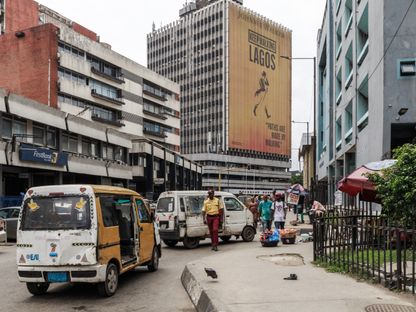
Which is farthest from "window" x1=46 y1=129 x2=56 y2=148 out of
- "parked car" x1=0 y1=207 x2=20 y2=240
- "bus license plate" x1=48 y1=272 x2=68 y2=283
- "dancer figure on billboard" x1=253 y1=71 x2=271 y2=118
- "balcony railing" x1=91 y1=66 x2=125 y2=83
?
"dancer figure on billboard" x1=253 y1=71 x2=271 y2=118

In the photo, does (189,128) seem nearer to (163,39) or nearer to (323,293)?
(163,39)

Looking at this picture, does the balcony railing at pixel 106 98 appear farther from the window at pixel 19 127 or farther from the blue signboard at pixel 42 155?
the window at pixel 19 127

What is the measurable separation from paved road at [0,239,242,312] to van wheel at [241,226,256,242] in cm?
700

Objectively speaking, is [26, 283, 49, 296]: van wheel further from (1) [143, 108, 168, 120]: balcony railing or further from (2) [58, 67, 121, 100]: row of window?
(1) [143, 108, 168, 120]: balcony railing

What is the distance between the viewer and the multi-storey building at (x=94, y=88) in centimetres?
4612

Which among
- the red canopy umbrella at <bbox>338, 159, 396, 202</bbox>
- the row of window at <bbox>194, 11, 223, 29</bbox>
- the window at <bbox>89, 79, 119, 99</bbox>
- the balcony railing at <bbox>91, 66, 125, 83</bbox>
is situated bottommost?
the red canopy umbrella at <bbox>338, 159, 396, 202</bbox>

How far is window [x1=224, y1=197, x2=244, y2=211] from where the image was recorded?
58.8 feet

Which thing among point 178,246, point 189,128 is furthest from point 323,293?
point 189,128

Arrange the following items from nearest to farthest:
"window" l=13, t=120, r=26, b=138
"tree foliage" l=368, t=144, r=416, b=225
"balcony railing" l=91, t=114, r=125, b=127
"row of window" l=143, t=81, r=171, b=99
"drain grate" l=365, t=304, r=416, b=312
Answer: "drain grate" l=365, t=304, r=416, b=312 → "tree foliage" l=368, t=144, r=416, b=225 → "window" l=13, t=120, r=26, b=138 → "balcony railing" l=91, t=114, r=125, b=127 → "row of window" l=143, t=81, r=171, b=99

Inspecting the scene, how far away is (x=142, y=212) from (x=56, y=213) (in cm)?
267

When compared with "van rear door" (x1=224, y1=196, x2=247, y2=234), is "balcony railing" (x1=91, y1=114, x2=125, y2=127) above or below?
above

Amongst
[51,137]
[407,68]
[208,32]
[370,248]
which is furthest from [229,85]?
[370,248]

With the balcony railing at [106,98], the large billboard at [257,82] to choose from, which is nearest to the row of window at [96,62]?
the balcony railing at [106,98]

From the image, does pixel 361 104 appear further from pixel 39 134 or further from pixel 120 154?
pixel 120 154
